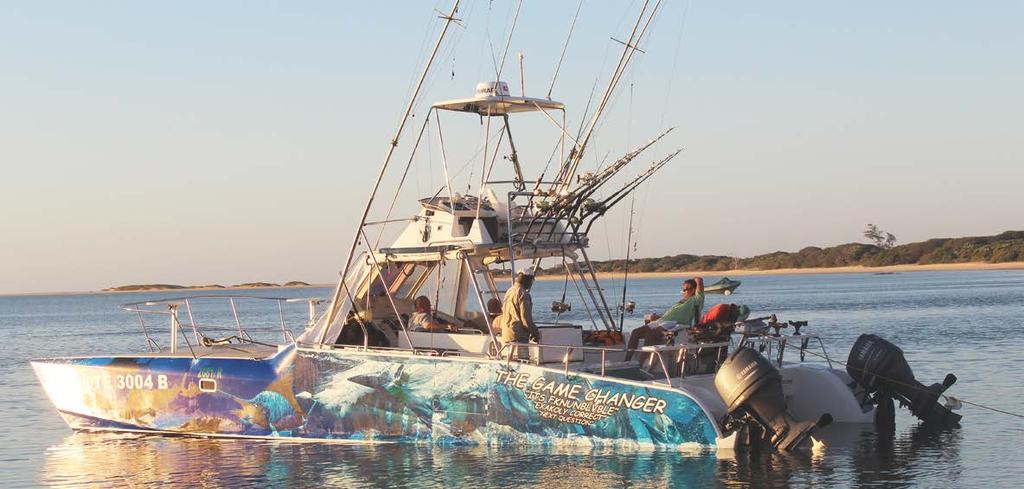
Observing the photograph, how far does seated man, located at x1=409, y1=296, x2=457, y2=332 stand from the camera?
55.5ft

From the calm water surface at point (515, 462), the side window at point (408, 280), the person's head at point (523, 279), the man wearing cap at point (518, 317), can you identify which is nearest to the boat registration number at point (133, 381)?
the calm water surface at point (515, 462)

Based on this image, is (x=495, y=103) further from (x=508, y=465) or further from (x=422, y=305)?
(x=508, y=465)

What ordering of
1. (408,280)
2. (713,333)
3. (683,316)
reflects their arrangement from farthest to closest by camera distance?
1. (408,280)
2. (683,316)
3. (713,333)

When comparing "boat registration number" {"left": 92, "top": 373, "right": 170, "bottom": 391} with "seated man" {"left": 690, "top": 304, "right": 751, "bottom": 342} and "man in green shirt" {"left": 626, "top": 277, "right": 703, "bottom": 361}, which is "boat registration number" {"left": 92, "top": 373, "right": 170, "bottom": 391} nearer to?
"man in green shirt" {"left": 626, "top": 277, "right": 703, "bottom": 361}

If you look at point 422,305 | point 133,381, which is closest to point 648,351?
point 422,305

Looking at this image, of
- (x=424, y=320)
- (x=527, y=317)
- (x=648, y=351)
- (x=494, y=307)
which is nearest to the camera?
(x=648, y=351)

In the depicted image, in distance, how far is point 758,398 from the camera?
47.9ft

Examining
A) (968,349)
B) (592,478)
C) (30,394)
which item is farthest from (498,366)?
(968,349)

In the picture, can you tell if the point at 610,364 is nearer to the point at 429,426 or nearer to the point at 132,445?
the point at 429,426

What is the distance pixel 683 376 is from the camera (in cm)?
1561

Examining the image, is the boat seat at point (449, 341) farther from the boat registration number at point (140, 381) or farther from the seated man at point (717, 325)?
the boat registration number at point (140, 381)

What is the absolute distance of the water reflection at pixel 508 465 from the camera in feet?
46.6

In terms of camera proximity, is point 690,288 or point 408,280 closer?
point 690,288

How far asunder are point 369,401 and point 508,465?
237 cm
